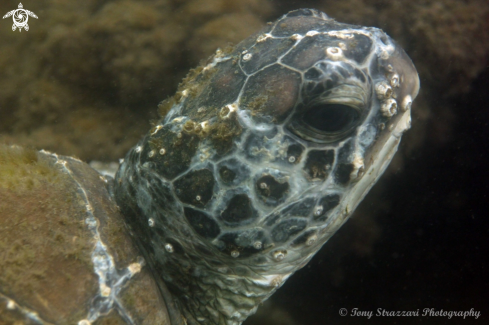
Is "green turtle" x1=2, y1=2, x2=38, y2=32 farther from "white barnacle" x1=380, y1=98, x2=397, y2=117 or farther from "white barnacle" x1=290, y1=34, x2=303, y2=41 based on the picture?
"white barnacle" x1=380, y1=98, x2=397, y2=117

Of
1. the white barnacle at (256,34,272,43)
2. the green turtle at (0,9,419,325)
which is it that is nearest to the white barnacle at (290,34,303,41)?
the green turtle at (0,9,419,325)

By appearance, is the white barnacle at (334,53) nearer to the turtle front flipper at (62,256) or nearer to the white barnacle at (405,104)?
the white barnacle at (405,104)

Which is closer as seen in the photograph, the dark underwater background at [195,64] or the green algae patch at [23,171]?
the green algae patch at [23,171]

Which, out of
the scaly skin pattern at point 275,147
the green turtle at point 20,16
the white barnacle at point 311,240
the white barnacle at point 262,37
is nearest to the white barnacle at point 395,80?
the scaly skin pattern at point 275,147

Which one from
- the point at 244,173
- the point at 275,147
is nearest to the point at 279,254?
the point at 244,173

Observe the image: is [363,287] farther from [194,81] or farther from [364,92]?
[194,81]

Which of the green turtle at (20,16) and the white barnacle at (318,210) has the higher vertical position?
the green turtle at (20,16)
